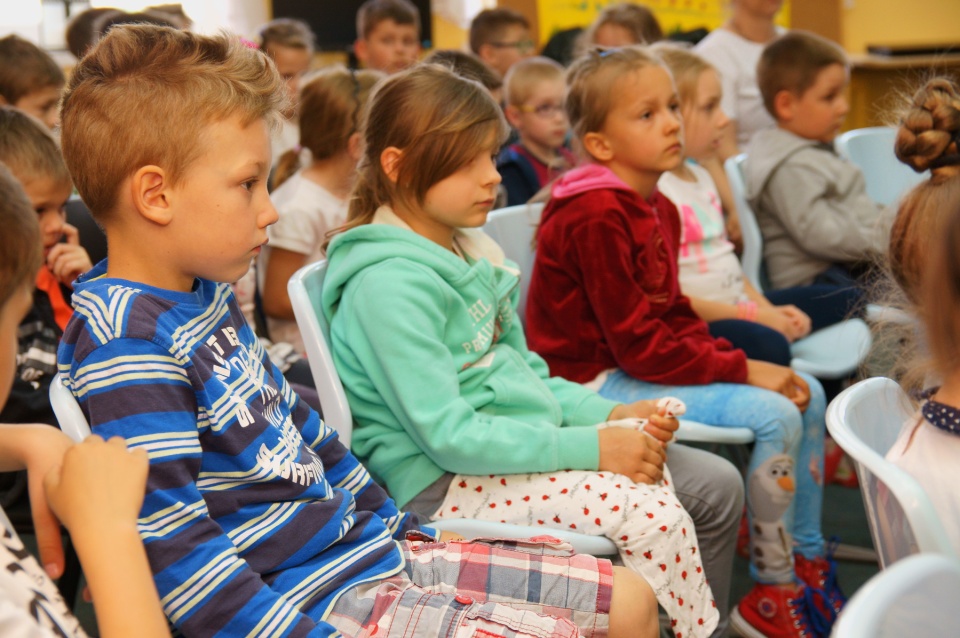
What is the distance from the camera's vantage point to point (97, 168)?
105 cm

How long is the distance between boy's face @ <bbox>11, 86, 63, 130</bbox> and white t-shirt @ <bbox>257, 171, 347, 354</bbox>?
0.63 metres

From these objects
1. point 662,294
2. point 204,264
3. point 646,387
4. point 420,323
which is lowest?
point 646,387

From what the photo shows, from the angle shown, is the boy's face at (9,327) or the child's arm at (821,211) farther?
the child's arm at (821,211)

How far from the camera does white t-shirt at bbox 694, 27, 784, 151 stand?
3250 millimetres

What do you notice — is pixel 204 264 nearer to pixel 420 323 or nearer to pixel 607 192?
pixel 420 323

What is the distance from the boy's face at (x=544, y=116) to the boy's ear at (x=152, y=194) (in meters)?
1.97

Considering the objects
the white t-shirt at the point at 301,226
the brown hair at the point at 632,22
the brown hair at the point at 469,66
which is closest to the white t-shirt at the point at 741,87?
the brown hair at the point at 632,22

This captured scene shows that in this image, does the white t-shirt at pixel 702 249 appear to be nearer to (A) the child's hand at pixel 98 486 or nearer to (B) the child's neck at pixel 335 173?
(B) the child's neck at pixel 335 173

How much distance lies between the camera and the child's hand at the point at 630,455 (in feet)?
4.74

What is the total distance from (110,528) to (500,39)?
338 centimetres

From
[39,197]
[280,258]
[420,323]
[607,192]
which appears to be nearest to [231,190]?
[420,323]

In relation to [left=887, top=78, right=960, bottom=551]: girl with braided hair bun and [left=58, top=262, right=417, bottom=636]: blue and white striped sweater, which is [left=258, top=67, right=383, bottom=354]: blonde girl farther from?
[left=887, top=78, right=960, bottom=551]: girl with braided hair bun

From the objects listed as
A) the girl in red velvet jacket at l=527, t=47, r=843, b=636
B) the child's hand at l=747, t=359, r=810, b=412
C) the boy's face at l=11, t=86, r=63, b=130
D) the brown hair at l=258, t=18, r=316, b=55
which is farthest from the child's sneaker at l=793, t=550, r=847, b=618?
the brown hair at l=258, t=18, r=316, b=55

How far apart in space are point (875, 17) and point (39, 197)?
19.4ft
